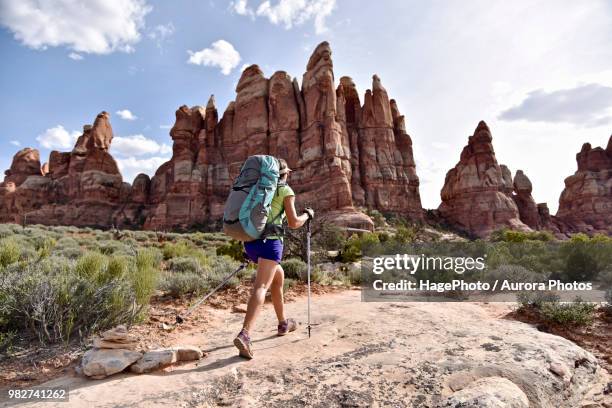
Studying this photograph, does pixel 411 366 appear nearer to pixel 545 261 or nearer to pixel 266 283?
pixel 266 283

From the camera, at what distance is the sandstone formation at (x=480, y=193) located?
48.3m

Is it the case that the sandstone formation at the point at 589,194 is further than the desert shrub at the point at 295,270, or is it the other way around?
the sandstone formation at the point at 589,194

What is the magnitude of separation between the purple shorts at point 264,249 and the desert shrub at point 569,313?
397 cm

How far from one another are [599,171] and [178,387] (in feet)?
241

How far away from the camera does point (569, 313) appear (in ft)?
16.4

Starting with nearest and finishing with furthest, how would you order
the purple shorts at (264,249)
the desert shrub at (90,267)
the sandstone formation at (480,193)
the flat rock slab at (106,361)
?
the flat rock slab at (106,361)
the purple shorts at (264,249)
the desert shrub at (90,267)
the sandstone formation at (480,193)

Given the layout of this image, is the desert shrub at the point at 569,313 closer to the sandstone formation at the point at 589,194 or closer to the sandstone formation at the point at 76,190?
the sandstone formation at the point at 76,190

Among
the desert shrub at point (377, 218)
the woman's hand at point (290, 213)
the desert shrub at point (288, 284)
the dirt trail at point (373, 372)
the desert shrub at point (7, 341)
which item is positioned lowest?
the dirt trail at point (373, 372)

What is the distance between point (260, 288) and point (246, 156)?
46.8 meters

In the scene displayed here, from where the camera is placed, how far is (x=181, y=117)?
178 feet

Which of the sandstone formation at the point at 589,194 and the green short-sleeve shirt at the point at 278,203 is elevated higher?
the sandstone formation at the point at 589,194

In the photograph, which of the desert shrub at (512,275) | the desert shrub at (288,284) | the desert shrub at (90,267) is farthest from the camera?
the desert shrub at (512,275)

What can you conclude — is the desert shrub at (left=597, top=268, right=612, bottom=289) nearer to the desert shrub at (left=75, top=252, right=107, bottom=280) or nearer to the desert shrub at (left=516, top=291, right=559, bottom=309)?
the desert shrub at (left=516, top=291, right=559, bottom=309)

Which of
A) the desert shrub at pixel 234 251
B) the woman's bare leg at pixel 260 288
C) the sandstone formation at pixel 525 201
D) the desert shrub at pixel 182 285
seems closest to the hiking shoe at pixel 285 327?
the woman's bare leg at pixel 260 288
